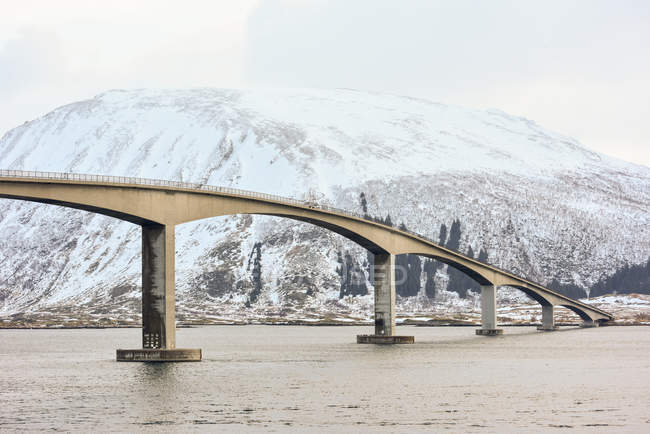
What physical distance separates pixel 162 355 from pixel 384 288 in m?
40.8

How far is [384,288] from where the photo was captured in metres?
114

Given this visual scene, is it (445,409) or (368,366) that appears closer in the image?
(445,409)

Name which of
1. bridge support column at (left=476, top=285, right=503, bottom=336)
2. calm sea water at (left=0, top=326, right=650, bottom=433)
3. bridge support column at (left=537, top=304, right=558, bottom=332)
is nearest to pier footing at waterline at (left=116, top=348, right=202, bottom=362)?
calm sea water at (left=0, top=326, right=650, bottom=433)

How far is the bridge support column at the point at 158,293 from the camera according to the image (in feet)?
257

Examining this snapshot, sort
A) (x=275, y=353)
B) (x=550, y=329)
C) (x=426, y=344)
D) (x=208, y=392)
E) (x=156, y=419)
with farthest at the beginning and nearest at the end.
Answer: (x=550, y=329), (x=426, y=344), (x=275, y=353), (x=208, y=392), (x=156, y=419)

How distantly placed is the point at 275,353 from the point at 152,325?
1111 inches

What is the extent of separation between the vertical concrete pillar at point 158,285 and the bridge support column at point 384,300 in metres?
39.9

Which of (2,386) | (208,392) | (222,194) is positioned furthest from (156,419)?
(222,194)

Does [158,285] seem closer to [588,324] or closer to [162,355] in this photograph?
[162,355]

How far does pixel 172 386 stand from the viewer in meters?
63.6

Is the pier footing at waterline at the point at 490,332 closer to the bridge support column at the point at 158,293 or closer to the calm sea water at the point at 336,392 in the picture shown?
the calm sea water at the point at 336,392

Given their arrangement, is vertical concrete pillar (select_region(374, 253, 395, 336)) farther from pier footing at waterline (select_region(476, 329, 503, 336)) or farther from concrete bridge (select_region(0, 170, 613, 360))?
pier footing at waterline (select_region(476, 329, 503, 336))

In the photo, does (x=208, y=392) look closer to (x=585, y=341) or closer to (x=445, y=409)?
(x=445, y=409)

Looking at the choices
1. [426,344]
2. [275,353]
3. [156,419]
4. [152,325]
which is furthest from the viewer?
[426,344]
